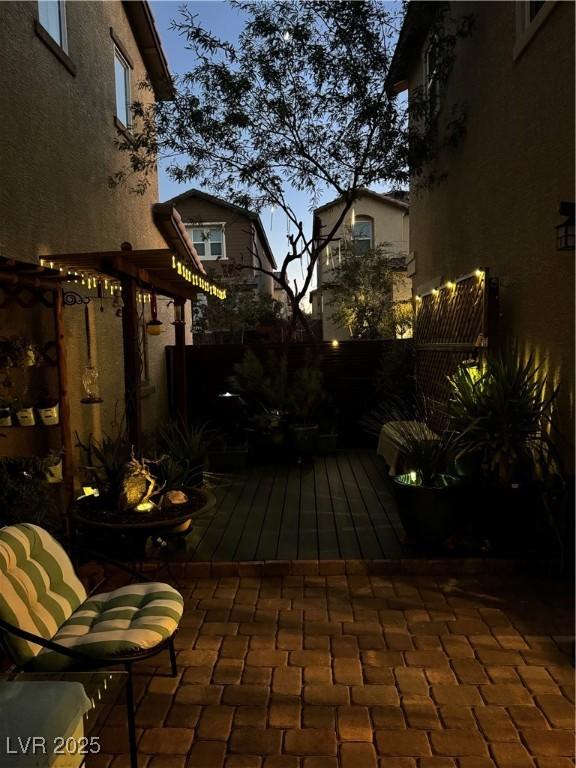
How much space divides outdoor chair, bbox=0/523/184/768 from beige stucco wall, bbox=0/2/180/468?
1828 mm

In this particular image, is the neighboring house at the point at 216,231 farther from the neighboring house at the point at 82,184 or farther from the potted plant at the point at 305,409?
the potted plant at the point at 305,409

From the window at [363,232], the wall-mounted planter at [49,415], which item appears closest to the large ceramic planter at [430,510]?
the wall-mounted planter at [49,415]

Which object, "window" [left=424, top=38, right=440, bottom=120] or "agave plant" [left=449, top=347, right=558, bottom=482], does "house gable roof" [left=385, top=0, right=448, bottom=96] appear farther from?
"agave plant" [left=449, top=347, right=558, bottom=482]

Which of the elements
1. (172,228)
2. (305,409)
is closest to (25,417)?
(305,409)

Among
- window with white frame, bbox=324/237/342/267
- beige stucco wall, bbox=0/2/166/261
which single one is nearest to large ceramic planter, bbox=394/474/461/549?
beige stucco wall, bbox=0/2/166/261

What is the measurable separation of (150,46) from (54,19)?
3729mm

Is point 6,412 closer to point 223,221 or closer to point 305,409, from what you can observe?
point 305,409

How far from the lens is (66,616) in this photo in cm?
276

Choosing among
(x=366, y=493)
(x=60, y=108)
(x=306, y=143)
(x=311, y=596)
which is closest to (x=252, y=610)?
(x=311, y=596)

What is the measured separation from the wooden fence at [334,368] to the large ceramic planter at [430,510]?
453 cm

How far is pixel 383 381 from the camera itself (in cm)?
880

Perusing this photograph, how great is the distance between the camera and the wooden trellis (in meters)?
5.17

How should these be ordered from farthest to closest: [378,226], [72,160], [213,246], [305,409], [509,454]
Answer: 1. [213,246]
2. [378,226]
3. [305,409]
4. [72,160]
5. [509,454]

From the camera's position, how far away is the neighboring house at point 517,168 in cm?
398
